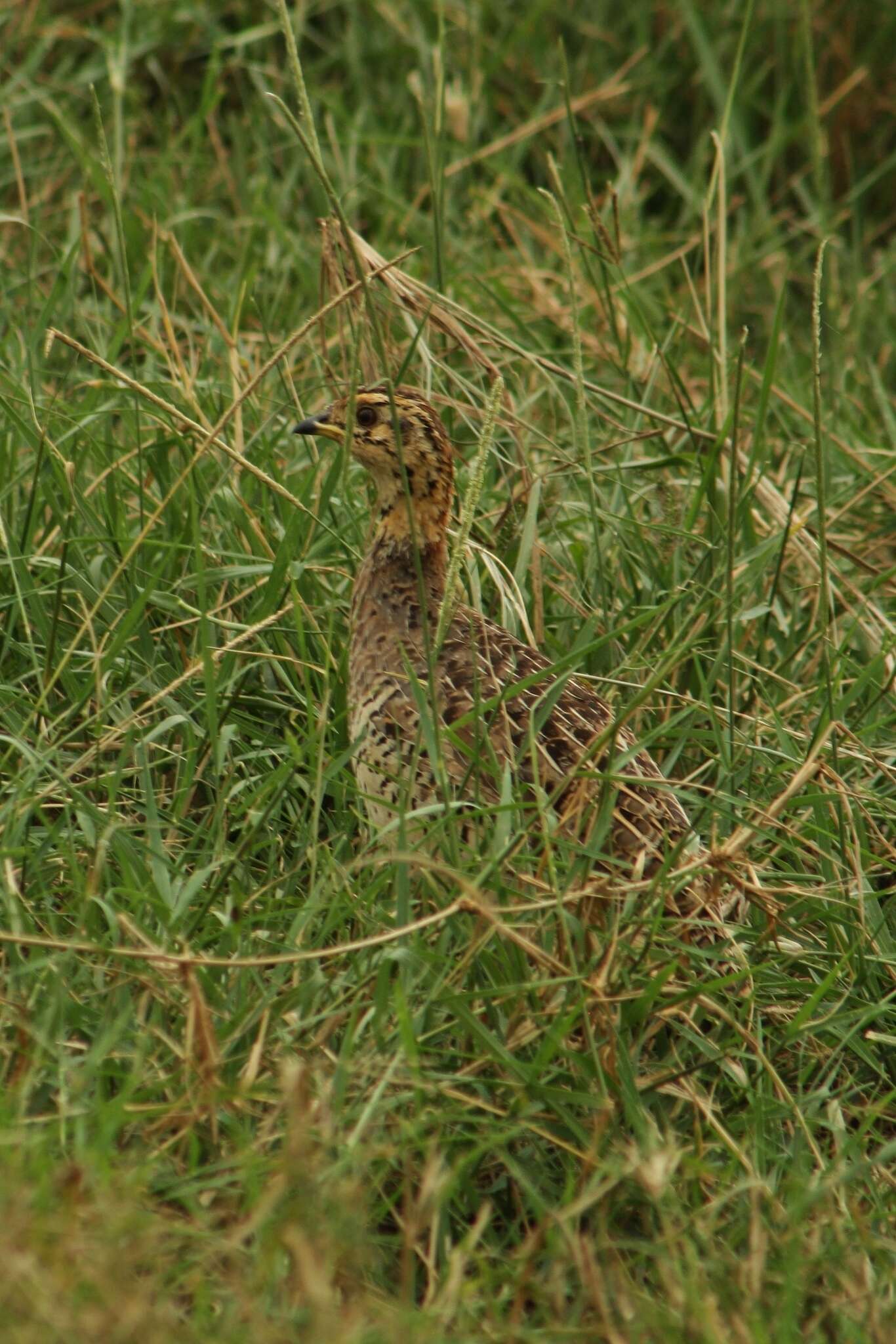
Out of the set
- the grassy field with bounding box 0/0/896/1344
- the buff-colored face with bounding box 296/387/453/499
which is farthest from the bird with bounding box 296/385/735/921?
the grassy field with bounding box 0/0/896/1344

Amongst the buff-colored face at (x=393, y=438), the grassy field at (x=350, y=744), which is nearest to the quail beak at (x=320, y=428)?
the buff-colored face at (x=393, y=438)

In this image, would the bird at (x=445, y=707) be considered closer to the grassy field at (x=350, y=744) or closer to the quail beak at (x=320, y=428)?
the quail beak at (x=320, y=428)

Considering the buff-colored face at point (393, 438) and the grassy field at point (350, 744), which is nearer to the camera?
the grassy field at point (350, 744)

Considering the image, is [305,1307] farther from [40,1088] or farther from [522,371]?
[522,371]

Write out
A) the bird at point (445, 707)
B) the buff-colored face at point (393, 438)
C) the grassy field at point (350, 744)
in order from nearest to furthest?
1. the grassy field at point (350, 744)
2. the bird at point (445, 707)
3. the buff-colored face at point (393, 438)

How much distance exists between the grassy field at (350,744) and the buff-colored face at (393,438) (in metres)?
0.18

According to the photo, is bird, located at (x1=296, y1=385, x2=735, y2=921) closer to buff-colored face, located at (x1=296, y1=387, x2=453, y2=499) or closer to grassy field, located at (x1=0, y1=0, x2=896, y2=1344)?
buff-colored face, located at (x1=296, y1=387, x2=453, y2=499)

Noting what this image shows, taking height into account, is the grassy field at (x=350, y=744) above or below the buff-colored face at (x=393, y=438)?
below

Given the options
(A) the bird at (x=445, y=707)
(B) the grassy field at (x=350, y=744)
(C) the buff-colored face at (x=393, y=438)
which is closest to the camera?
(B) the grassy field at (x=350, y=744)

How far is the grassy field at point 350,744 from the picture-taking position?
3207 mm

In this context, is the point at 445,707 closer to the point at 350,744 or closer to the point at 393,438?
the point at 350,744

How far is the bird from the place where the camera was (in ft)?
12.4

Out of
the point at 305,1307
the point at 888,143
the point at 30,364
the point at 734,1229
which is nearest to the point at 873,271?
the point at 888,143

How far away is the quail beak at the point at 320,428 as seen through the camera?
4.76m
